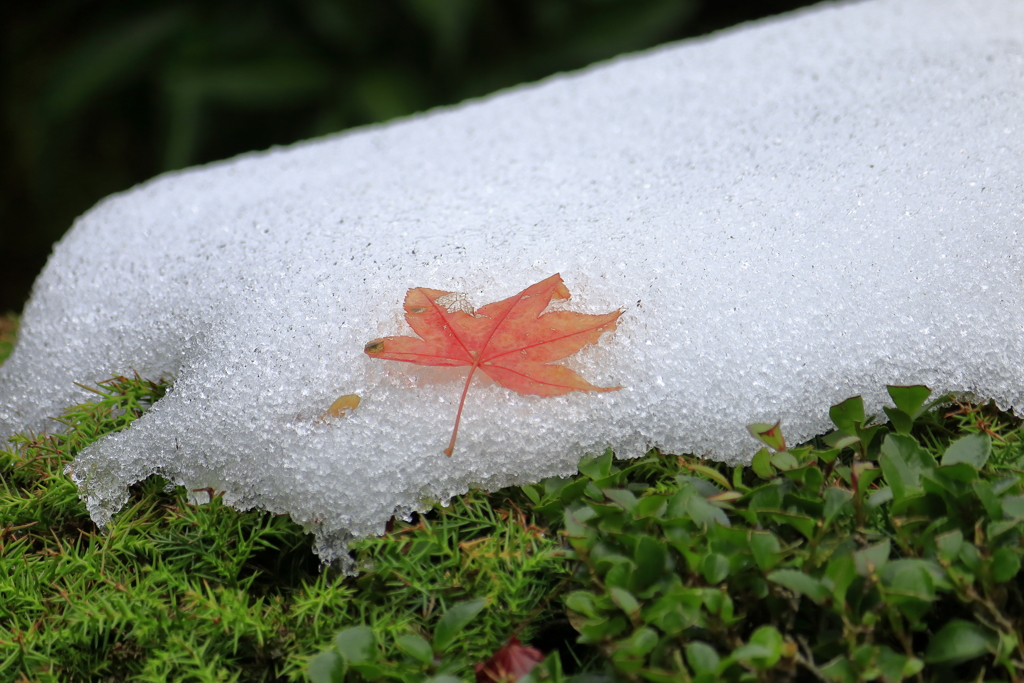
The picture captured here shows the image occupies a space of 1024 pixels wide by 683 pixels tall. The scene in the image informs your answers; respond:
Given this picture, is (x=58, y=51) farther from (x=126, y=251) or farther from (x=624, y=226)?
(x=624, y=226)

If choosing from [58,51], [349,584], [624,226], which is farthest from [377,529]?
[58,51]

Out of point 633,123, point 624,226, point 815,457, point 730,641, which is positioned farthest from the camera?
point 633,123

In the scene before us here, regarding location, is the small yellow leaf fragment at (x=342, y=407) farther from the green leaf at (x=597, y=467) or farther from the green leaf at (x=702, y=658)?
the green leaf at (x=702, y=658)

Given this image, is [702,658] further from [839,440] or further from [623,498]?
[839,440]

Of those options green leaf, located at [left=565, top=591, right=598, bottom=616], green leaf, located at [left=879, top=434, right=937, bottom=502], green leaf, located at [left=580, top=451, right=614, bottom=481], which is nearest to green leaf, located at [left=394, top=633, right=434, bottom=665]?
green leaf, located at [left=565, top=591, right=598, bottom=616]

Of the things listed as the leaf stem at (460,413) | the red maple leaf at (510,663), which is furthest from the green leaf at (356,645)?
the leaf stem at (460,413)
